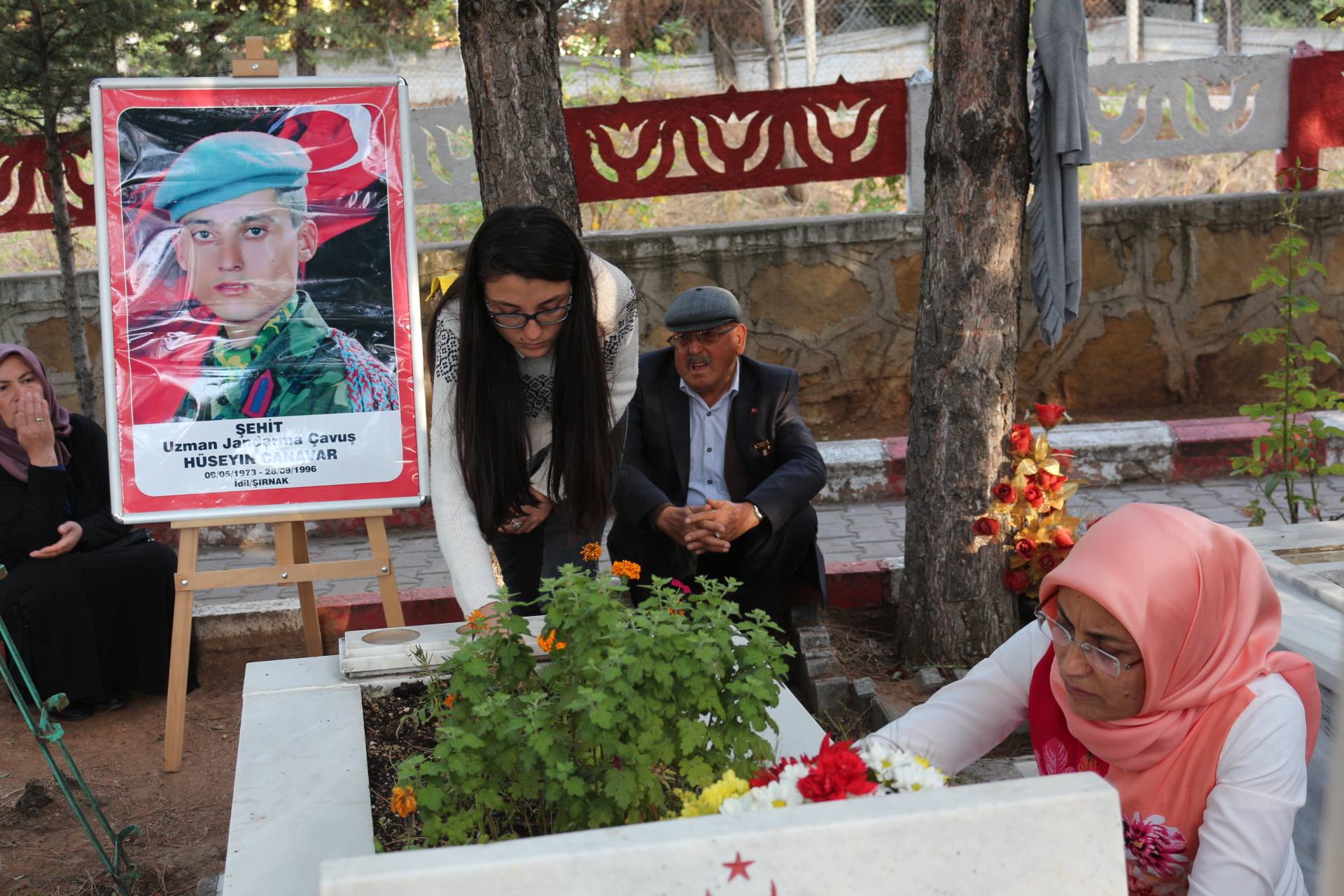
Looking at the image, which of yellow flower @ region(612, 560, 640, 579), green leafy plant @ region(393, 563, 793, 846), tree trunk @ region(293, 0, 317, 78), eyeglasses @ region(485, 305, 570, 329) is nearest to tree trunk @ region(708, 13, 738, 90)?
tree trunk @ region(293, 0, 317, 78)

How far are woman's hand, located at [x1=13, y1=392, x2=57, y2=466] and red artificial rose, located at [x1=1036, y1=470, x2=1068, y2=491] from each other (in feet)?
10.3

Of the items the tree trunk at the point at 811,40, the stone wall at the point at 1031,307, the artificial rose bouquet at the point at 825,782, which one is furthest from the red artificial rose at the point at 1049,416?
the tree trunk at the point at 811,40

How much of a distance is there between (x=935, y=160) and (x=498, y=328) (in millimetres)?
1482

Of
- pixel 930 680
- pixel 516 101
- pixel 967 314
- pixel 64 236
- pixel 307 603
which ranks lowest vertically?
pixel 930 680

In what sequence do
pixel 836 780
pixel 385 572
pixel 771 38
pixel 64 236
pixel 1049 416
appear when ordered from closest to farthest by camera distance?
pixel 836 780, pixel 385 572, pixel 1049 416, pixel 64 236, pixel 771 38

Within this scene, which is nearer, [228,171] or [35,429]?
[228,171]

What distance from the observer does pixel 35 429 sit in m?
3.97

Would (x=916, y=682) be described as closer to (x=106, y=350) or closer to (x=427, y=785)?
(x=427, y=785)

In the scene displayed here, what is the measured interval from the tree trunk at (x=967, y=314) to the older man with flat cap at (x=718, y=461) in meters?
0.41

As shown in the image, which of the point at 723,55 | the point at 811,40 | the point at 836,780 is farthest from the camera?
the point at 723,55

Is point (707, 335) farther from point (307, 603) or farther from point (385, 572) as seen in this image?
point (307, 603)

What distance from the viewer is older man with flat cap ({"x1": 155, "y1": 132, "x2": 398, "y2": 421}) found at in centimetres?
342

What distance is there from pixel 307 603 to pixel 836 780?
2.63m

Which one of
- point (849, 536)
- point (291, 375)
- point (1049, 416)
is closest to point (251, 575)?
point (291, 375)
